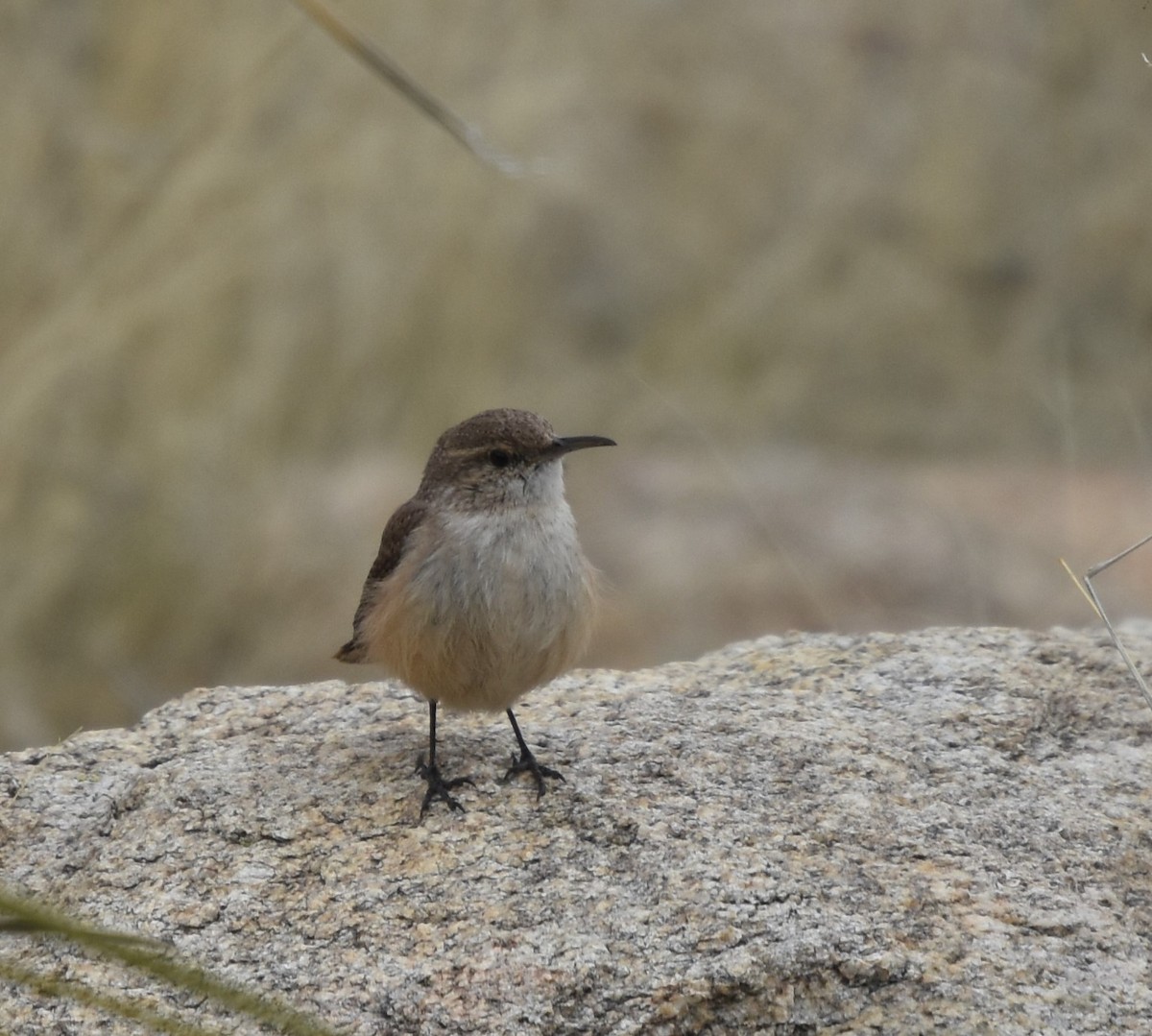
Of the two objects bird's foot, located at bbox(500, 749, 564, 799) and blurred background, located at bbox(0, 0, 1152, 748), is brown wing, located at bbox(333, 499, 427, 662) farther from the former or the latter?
blurred background, located at bbox(0, 0, 1152, 748)

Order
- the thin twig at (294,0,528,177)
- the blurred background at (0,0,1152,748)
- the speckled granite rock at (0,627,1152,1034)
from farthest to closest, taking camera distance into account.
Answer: the blurred background at (0,0,1152,748) → the thin twig at (294,0,528,177) → the speckled granite rock at (0,627,1152,1034)

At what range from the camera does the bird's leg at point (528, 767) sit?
3.69m

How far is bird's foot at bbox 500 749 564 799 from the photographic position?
3676 millimetres

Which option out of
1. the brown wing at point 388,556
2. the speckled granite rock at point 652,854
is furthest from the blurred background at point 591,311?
the brown wing at point 388,556

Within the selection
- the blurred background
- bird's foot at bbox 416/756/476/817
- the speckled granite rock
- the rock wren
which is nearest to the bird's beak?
the rock wren

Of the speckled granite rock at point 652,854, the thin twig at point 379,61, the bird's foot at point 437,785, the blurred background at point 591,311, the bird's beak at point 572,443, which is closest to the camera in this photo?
the speckled granite rock at point 652,854

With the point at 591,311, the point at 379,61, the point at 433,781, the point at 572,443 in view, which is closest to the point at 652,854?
the point at 433,781

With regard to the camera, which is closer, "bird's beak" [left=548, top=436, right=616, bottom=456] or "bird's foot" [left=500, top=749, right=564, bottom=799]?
"bird's foot" [left=500, top=749, right=564, bottom=799]

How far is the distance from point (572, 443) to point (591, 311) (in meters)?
5.07

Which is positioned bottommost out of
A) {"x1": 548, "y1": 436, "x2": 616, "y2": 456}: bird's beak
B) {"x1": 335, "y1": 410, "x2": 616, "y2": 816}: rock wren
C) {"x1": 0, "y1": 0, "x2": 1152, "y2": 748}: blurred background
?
{"x1": 335, "y1": 410, "x2": 616, "y2": 816}: rock wren

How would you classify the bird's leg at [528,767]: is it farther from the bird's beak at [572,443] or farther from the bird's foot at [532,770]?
the bird's beak at [572,443]

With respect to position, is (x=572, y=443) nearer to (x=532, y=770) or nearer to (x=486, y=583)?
(x=486, y=583)

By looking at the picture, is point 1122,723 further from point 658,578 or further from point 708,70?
point 708,70

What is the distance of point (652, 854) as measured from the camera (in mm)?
3346
